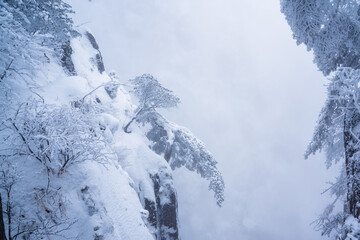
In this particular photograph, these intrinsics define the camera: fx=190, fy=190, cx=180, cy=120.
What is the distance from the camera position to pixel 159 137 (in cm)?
1474

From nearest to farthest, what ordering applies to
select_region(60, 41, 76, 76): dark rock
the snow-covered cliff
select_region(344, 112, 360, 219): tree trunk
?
the snow-covered cliff < select_region(344, 112, 360, 219): tree trunk < select_region(60, 41, 76, 76): dark rock

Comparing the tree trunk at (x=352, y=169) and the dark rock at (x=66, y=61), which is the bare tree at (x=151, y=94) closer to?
the dark rock at (x=66, y=61)

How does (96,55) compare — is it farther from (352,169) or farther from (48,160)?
(352,169)

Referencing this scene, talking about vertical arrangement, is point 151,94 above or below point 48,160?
above

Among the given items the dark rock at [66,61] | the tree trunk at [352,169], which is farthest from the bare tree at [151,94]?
the tree trunk at [352,169]

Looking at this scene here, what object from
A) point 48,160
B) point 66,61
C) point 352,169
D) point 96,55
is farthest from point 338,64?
point 96,55

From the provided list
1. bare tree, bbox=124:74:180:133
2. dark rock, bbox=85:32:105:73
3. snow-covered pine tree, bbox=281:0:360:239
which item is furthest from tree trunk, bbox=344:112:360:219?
dark rock, bbox=85:32:105:73

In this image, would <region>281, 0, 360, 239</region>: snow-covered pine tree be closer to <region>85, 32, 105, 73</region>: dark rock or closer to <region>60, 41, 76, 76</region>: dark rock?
<region>60, 41, 76, 76</region>: dark rock

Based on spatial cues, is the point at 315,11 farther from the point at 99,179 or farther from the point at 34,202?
the point at 34,202

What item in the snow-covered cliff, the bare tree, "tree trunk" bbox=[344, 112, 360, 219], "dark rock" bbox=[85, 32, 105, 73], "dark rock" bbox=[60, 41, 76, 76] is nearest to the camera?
the snow-covered cliff

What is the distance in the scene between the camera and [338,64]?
5742 mm

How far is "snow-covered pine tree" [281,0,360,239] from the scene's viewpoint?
425 centimetres

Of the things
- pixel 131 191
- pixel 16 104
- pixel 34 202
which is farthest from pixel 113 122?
pixel 34 202

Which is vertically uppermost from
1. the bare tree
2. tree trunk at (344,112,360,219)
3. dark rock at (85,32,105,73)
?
dark rock at (85,32,105,73)
